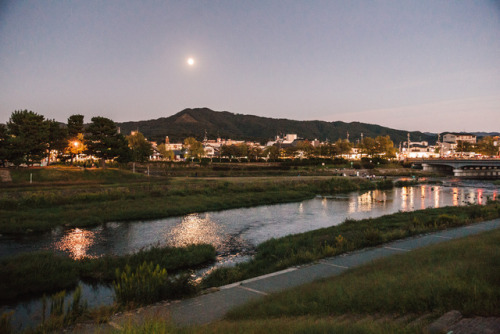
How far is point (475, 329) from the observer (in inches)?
197

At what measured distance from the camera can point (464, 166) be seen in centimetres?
10162

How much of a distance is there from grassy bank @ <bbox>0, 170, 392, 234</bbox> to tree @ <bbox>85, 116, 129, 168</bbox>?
9.36m

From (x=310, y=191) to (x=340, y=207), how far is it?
41.5 feet

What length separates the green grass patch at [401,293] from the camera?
6078mm

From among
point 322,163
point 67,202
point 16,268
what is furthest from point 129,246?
point 322,163

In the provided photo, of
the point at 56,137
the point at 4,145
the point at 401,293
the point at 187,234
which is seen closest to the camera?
the point at 401,293

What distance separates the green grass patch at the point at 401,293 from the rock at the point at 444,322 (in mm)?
248

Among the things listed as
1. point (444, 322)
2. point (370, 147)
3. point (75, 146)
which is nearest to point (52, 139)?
point (75, 146)

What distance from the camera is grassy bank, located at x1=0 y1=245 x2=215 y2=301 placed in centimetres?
1177

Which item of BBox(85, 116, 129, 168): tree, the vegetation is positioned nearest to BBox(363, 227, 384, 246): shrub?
the vegetation

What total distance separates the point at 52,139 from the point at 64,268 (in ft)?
163

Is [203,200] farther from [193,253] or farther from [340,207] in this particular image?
[193,253]

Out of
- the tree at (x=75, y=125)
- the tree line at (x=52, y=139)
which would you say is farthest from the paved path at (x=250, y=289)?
the tree at (x=75, y=125)

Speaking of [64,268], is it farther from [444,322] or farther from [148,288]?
[444,322]
